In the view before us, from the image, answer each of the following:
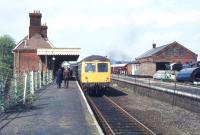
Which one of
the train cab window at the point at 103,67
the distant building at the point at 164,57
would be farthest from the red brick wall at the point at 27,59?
the train cab window at the point at 103,67

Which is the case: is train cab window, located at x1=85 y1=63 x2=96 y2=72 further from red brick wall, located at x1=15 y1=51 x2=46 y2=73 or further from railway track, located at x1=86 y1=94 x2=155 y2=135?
red brick wall, located at x1=15 y1=51 x2=46 y2=73

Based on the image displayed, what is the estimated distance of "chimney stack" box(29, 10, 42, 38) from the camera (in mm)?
57875

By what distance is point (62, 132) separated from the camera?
1272 centimetres

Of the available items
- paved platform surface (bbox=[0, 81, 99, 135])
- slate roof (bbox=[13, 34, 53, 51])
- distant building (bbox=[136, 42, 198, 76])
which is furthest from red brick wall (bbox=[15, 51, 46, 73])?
paved platform surface (bbox=[0, 81, 99, 135])

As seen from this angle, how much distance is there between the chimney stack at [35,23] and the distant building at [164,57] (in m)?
25.3

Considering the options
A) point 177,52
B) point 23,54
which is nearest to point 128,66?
point 177,52

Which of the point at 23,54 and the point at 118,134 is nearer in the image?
the point at 118,134

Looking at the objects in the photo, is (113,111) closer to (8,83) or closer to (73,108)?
(73,108)

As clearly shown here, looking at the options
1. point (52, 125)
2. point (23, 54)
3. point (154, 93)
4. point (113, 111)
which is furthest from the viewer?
point (23, 54)

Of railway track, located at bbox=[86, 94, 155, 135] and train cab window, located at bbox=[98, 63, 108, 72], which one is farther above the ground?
train cab window, located at bbox=[98, 63, 108, 72]

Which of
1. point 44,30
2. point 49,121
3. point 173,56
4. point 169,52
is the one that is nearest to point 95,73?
point 49,121

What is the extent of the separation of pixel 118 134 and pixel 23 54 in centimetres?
4789

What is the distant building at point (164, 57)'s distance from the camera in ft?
258

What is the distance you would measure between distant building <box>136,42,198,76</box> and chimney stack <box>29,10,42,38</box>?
2534 cm
